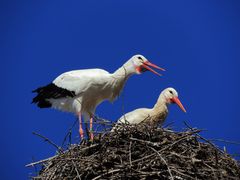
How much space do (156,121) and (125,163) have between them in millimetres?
2043

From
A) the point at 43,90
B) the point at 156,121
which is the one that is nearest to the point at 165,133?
the point at 156,121

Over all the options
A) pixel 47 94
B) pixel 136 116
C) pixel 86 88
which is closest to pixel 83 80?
pixel 86 88

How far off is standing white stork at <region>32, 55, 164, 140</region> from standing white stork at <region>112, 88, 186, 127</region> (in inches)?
14.0

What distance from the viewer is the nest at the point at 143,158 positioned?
4.45 m

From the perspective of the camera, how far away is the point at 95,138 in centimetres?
498

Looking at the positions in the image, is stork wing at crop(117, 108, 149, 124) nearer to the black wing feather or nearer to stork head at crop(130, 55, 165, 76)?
stork head at crop(130, 55, 165, 76)

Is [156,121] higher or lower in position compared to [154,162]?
higher

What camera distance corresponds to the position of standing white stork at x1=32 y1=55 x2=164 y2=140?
6793mm

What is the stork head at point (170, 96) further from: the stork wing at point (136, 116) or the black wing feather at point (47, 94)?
the black wing feather at point (47, 94)

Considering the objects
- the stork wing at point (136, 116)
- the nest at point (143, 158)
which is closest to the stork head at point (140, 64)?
the stork wing at point (136, 116)

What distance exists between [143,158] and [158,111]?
220 cm

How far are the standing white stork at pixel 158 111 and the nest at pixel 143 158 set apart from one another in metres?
1.23

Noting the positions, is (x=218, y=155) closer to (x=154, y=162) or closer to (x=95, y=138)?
(x=154, y=162)

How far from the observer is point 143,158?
176 inches
